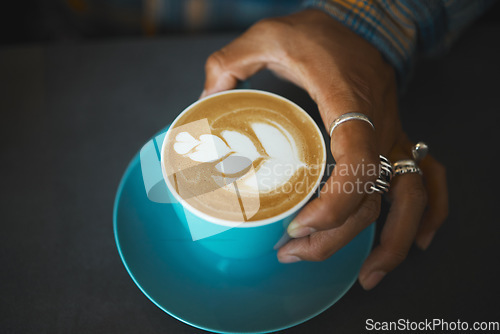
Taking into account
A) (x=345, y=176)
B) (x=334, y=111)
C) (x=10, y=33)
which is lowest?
(x=345, y=176)

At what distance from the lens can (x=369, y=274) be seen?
72cm

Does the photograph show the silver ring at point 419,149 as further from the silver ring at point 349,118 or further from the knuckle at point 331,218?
the knuckle at point 331,218

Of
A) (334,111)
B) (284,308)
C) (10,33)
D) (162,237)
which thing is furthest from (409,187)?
(10,33)

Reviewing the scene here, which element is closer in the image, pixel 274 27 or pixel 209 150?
pixel 209 150

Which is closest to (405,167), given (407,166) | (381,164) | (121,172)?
(407,166)

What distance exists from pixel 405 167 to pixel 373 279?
10.0 inches

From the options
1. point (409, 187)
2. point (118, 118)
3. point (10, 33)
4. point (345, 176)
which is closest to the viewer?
point (345, 176)

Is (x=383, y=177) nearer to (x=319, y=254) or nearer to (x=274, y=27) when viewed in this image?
(x=319, y=254)

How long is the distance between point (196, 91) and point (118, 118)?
0.70 feet

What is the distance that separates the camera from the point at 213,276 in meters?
0.71

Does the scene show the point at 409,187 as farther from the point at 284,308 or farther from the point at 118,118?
the point at 118,118

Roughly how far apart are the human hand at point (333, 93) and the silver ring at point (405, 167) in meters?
0.04

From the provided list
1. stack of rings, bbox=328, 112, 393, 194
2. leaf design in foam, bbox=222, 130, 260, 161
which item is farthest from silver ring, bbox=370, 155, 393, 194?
leaf design in foam, bbox=222, 130, 260, 161

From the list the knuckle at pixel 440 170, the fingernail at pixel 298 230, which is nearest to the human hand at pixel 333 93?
the fingernail at pixel 298 230
